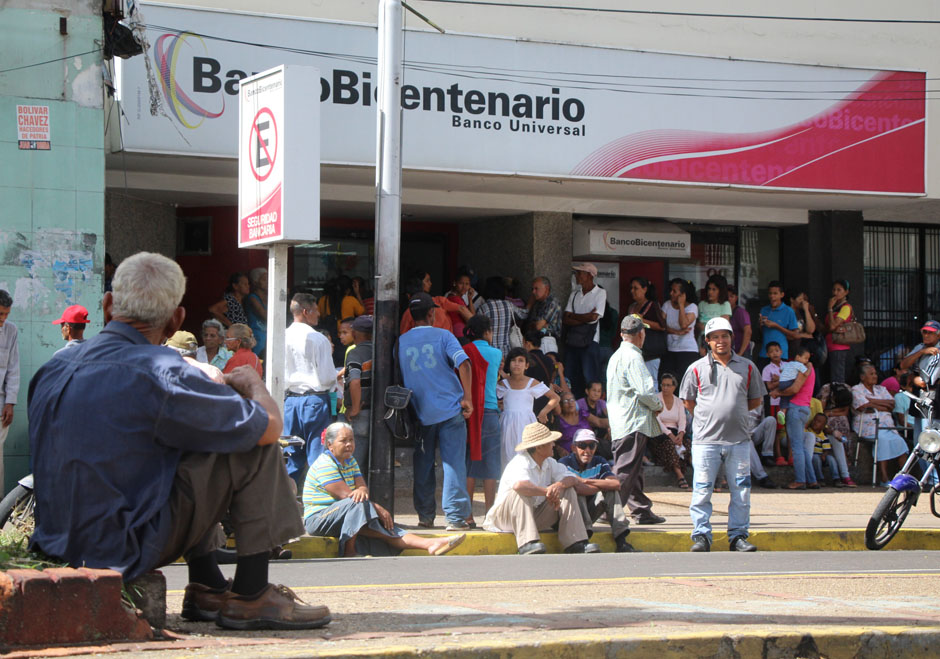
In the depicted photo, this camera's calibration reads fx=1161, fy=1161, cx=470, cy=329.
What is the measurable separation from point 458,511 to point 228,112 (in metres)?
5.15

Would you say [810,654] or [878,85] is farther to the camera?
[878,85]

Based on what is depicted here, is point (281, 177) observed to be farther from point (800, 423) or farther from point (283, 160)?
point (800, 423)

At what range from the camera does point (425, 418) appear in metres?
9.93

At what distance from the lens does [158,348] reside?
4.16 m

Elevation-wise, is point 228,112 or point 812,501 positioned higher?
point 228,112

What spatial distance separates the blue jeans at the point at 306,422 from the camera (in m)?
9.96

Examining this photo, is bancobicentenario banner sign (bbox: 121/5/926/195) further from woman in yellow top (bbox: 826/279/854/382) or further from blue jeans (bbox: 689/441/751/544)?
blue jeans (bbox: 689/441/751/544)

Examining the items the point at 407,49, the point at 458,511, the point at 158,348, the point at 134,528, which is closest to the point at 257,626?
the point at 134,528

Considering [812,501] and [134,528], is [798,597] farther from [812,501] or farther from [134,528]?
[812,501]

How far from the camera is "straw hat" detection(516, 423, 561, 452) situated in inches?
365

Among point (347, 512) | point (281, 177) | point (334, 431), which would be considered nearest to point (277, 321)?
point (334, 431)

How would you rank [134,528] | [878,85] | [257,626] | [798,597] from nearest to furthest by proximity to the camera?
[134,528] < [257,626] < [798,597] < [878,85]

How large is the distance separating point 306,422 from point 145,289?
A: 5.90 m

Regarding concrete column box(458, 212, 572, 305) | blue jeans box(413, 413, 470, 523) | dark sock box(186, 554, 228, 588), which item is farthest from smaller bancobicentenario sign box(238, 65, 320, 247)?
concrete column box(458, 212, 572, 305)
